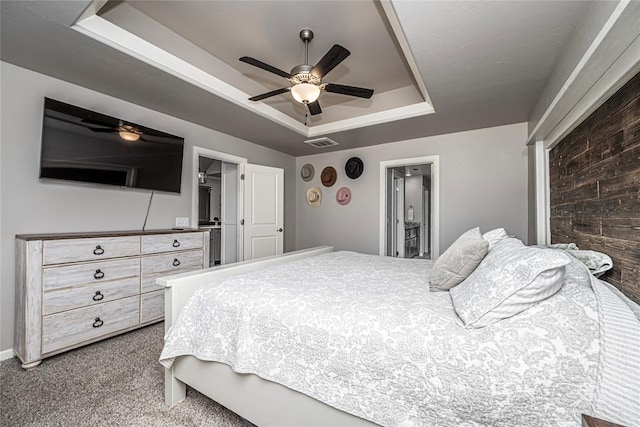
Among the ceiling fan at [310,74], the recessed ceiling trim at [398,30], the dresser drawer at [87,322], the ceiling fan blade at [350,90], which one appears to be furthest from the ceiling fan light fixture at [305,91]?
the dresser drawer at [87,322]

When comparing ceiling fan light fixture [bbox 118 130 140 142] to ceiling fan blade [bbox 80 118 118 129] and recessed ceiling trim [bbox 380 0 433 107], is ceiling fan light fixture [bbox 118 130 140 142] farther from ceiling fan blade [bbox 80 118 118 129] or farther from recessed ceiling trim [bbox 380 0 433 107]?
recessed ceiling trim [bbox 380 0 433 107]

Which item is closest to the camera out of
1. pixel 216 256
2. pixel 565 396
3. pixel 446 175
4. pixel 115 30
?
pixel 565 396

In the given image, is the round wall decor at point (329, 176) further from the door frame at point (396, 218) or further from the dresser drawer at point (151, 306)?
the dresser drawer at point (151, 306)

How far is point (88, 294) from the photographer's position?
7.47ft

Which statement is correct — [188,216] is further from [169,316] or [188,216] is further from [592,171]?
[592,171]

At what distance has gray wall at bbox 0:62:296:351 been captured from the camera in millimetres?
2146

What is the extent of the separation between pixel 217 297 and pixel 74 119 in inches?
88.8

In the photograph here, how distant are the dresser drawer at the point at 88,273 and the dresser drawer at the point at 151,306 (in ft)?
0.85

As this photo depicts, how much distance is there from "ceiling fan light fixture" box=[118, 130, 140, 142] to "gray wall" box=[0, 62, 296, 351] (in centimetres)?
23

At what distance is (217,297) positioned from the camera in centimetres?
146

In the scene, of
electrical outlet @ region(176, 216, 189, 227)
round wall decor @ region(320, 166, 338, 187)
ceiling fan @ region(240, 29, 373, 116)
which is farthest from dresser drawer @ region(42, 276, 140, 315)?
round wall decor @ region(320, 166, 338, 187)

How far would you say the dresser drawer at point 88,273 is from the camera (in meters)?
2.09

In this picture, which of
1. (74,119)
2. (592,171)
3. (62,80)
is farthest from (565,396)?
(62,80)

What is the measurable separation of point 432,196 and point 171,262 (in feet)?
11.4
